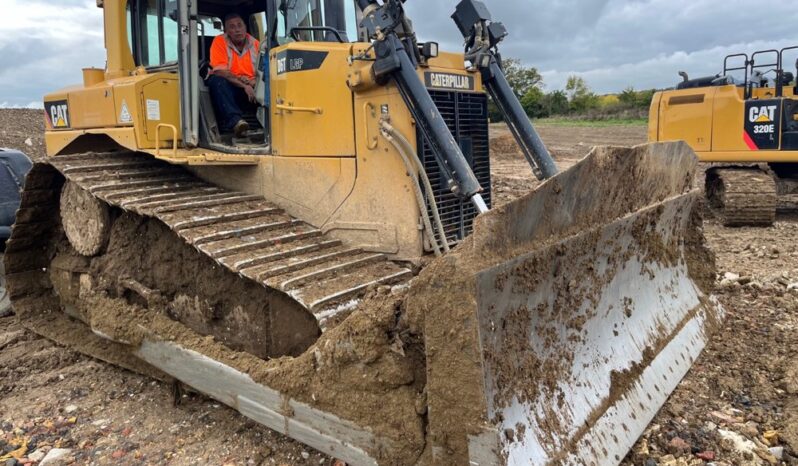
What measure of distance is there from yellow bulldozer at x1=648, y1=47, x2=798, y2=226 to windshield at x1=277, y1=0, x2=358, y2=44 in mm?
6156

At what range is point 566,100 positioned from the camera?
56.9 meters

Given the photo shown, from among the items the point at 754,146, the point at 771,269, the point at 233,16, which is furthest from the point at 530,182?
the point at 233,16

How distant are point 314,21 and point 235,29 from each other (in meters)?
0.67

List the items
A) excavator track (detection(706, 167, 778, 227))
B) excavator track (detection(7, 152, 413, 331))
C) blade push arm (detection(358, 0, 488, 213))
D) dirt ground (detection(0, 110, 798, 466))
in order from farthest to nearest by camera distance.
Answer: excavator track (detection(706, 167, 778, 227))
blade push arm (detection(358, 0, 488, 213))
excavator track (detection(7, 152, 413, 331))
dirt ground (detection(0, 110, 798, 466))

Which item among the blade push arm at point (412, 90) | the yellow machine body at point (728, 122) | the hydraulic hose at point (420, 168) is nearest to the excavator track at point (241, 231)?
the hydraulic hose at point (420, 168)

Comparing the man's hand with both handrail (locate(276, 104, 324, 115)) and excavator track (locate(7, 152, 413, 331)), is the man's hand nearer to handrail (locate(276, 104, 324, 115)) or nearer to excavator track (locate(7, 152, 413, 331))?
handrail (locate(276, 104, 324, 115))

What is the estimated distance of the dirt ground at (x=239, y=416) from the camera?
307 centimetres

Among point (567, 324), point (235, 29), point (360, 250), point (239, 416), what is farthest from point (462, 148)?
point (239, 416)

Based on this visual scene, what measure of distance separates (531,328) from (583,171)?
0.70 meters

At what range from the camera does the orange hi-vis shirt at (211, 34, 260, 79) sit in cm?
442

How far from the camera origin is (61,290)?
4734 mm

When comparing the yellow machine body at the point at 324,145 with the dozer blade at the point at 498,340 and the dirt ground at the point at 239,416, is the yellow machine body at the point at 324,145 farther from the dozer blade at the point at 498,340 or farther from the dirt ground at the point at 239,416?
the dirt ground at the point at 239,416

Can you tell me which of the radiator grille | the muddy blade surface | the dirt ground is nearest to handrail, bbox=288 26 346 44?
the radiator grille

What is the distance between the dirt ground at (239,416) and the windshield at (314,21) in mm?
2290
